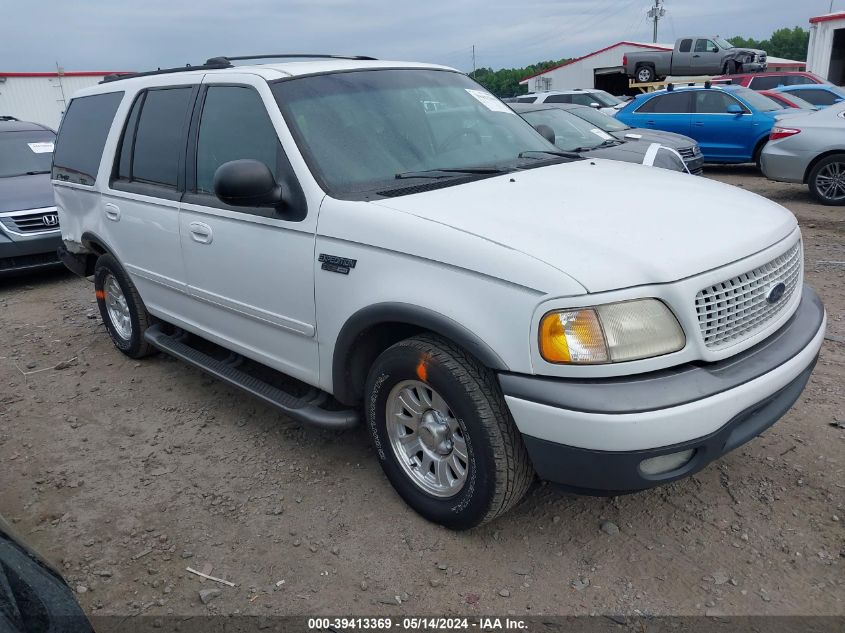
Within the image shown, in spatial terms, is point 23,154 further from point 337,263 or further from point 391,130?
point 337,263

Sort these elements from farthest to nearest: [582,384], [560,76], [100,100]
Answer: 1. [560,76]
2. [100,100]
3. [582,384]

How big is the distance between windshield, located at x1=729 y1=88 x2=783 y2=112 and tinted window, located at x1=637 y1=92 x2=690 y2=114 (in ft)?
2.88

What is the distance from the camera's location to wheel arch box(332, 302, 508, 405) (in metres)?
2.52

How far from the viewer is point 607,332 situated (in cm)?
234

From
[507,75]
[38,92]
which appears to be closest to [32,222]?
[38,92]

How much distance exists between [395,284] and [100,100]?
3.40 m

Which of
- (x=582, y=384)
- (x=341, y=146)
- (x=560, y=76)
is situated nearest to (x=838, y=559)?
(x=582, y=384)

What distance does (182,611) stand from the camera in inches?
106

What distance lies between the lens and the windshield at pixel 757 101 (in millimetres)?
12945

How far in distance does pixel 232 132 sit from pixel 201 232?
55cm

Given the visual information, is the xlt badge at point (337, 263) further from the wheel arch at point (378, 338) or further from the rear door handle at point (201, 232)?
the rear door handle at point (201, 232)

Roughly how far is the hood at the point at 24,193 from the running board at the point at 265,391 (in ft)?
13.6

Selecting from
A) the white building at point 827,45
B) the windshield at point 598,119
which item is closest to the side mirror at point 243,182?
the windshield at point 598,119

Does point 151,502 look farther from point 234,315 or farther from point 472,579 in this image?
point 472,579
